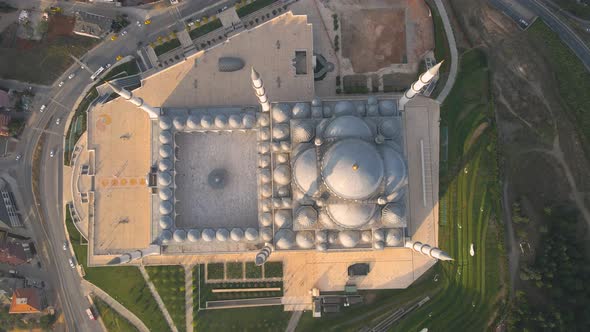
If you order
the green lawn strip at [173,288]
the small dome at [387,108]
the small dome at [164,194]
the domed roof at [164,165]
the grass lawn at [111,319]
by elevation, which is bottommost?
the grass lawn at [111,319]

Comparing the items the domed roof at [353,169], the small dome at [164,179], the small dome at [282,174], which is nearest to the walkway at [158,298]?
the small dome at [164,179]

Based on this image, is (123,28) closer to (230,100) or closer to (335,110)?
(230,100)

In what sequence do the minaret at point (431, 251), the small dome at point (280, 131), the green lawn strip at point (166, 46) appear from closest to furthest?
the minaret at point (431, 251) → the small dome at point (280, 131) → the green lawn strip at point (166, 46)

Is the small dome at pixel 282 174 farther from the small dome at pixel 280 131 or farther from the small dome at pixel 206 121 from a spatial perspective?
the small dome at pixel 206 121

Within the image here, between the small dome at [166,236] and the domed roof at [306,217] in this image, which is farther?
the small dome at [166,236]

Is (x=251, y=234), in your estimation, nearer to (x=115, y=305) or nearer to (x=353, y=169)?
(x=353, y=169)
